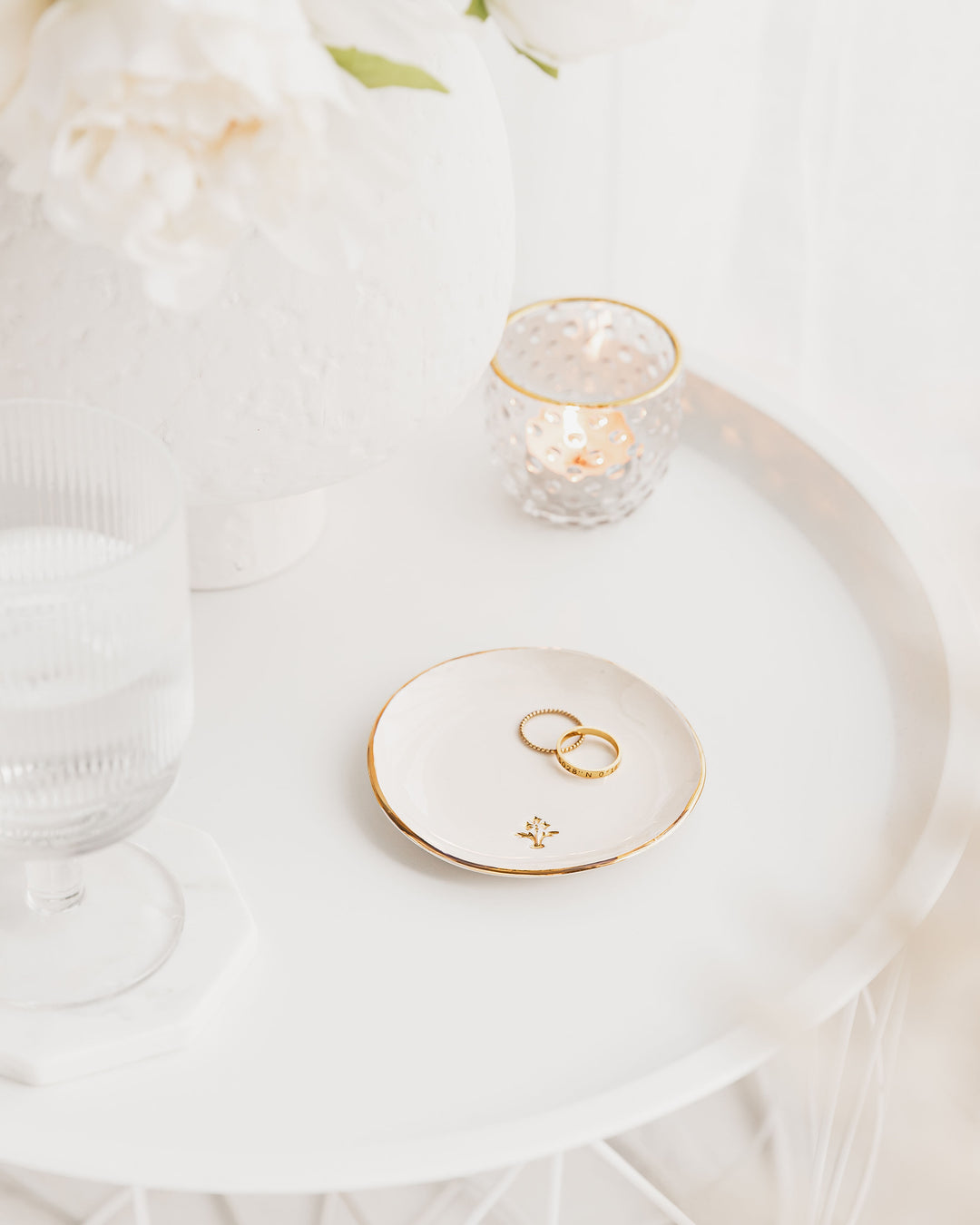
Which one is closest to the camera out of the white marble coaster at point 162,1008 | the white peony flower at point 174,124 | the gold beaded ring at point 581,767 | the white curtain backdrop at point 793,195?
the white peony flower at point 174,124

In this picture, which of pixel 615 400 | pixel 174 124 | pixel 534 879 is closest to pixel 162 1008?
pixel 534 879

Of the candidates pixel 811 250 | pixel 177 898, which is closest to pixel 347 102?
pixel 177 898

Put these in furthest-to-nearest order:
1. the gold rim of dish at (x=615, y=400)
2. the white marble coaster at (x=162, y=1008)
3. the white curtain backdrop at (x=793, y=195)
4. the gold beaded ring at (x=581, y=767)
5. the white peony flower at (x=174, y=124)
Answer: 1. the white curtain backdrop at (x=793, y=195)
2. the gold rim of dish at (x=615, y=400)
3. the gold beaded ring at (x=581, y=767)
4. the white marble coaster at (x=162, y=1008)
5. the white peony flower at (x=174, y=124)

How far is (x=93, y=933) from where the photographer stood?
1.62 ft

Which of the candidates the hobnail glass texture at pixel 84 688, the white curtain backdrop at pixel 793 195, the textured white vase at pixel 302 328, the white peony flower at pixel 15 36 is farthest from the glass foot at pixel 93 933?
the white curtain backdrop at pixel 793 195

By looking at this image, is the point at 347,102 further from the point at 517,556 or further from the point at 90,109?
the point at 517,556

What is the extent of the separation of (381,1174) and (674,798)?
20cm

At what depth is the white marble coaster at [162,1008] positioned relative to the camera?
1.48 ft

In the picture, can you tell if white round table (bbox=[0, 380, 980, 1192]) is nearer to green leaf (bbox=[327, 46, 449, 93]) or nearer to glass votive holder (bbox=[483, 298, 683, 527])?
glass votive holder (bbox=[483, 298, 683, 527])

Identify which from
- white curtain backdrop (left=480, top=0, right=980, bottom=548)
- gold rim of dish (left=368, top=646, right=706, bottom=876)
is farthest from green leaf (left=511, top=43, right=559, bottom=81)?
white curtain backdrop (left=480, top=0, right=980, bottom=548)

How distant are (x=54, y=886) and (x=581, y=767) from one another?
0.73 ft

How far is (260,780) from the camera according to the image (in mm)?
586

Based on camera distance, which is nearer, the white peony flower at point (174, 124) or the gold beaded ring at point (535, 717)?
the white peony flower at point (174, 124)

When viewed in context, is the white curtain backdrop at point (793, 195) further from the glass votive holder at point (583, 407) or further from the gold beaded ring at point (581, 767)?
the gold beaded ring at point (581, 767)
